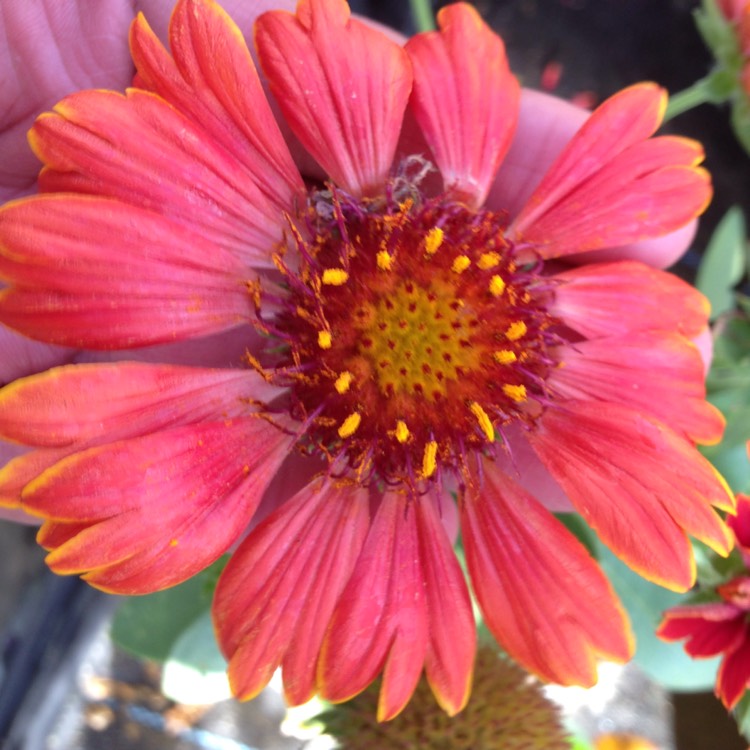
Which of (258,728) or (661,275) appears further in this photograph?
(258,728)

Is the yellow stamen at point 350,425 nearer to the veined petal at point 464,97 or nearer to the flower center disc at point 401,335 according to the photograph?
the flower center disc at point 401,335

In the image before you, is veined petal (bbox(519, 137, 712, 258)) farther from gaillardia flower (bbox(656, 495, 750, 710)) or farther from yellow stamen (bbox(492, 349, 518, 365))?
gaillardia flower (bbox(656, 495, 750, 710))

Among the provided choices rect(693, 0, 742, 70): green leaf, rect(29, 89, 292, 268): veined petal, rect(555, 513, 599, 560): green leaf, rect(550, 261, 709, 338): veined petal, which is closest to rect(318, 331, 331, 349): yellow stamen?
rect(29, 89, 292, 268): veined petal

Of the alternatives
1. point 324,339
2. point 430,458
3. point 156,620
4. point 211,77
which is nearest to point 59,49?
point 211,77

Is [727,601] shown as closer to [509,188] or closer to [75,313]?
[509,188]

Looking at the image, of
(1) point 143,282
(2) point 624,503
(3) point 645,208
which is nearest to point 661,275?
(3) point 645,208

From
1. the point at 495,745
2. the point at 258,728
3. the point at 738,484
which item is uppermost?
the point at 738,484

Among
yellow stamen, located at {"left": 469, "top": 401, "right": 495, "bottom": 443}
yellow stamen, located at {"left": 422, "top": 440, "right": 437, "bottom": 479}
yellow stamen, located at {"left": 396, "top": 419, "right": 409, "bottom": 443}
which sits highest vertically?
yellow stamen, located at {"left": 469, "top": 401, "right": 495, "bottom": 443}

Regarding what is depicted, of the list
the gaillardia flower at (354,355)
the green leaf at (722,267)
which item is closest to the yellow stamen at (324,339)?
the gaillardia flower at (354,355)
